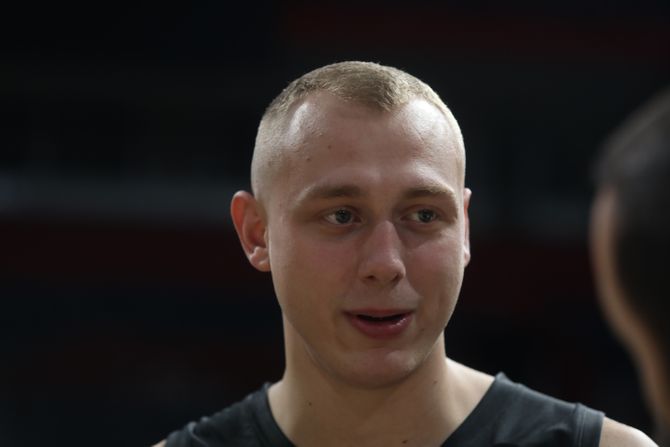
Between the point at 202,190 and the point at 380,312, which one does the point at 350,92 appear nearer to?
the point at 380,312

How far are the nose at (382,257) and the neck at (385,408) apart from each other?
0.86 feet

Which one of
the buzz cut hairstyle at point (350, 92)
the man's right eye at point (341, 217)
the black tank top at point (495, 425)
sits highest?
the buzz cut hairstyle at point (350, 92)

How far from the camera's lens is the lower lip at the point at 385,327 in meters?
2.02

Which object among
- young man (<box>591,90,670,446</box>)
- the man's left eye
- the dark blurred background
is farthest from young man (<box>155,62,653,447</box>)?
the dark blurred background

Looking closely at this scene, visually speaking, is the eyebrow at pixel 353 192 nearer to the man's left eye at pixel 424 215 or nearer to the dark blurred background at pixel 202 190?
the man's left eye at pixel 424 215

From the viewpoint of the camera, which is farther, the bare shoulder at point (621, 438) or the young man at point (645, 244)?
the bare shoulder at point (621, 438)

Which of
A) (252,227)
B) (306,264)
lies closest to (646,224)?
(306,264)

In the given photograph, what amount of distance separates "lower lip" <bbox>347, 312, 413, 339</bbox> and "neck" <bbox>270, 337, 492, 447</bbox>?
152 mm

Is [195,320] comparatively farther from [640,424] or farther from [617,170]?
[617,170]

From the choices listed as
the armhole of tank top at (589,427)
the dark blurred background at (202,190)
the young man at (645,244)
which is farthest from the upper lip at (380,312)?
the dark blurred background at (202,190)

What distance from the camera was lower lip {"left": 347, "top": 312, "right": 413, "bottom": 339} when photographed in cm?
202

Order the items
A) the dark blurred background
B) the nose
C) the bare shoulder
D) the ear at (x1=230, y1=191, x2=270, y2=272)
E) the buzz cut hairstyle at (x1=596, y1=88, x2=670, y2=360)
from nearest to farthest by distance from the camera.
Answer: the buzz cut hairstyle at (x1=596, y1=88, x2=670, y2=360) < the nose < the bare shoulder < the ear at (x1=230, y1=191, x2=270, y2=272) < the dark blurred background

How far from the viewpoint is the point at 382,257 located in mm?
1977

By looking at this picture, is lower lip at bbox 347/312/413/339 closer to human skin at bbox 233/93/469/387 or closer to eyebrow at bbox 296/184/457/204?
human skin at bbox 233/93/469/387
